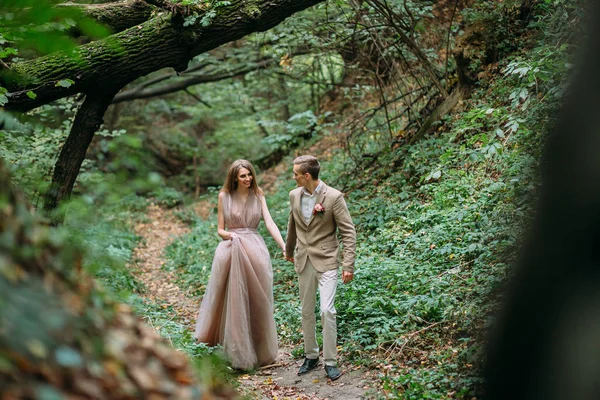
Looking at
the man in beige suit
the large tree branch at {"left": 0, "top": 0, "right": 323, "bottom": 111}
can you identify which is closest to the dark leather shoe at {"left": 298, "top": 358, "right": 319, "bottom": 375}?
the man in beige suit

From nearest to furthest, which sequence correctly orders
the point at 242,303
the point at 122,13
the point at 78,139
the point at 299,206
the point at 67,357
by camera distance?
the point at 67,357, the point at 299,206, the point at 242,303, the point at 78,139, the point at 122,13

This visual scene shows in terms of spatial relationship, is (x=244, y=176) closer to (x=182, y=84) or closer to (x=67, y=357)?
(x=67, y=357)

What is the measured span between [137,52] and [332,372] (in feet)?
15.7

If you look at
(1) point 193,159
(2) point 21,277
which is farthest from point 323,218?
(1) point 193,159

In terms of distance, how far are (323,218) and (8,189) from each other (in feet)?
14.2

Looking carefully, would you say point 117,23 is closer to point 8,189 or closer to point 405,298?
point 405,298

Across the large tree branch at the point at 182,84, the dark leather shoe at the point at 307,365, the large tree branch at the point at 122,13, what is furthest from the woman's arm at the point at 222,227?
the large tree branch at the point at 182,84

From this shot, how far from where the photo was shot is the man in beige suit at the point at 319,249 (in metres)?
6.26

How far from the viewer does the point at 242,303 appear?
279 inches

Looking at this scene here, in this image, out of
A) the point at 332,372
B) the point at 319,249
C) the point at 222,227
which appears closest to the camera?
the point at 332,372

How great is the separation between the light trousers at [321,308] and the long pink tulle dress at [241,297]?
0.69 metres

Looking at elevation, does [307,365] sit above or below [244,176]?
below

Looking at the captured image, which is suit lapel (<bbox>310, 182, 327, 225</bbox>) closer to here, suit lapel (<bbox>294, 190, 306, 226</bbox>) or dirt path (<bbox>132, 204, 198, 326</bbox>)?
suit lapel (<bbox>294, 190, 306, 226</bbox>)

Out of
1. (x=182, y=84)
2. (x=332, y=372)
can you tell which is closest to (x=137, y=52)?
(x=332, y=372)
